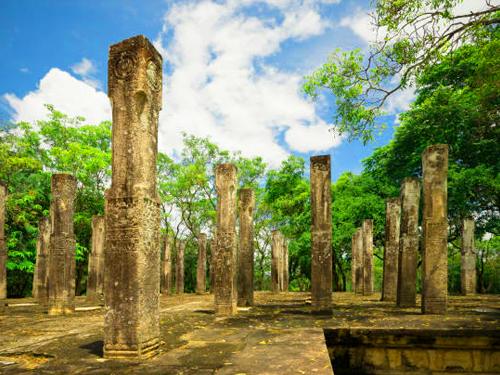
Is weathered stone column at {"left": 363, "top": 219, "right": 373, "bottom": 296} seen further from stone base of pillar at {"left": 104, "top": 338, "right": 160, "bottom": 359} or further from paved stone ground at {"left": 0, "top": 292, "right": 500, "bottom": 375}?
stone base of pillar at {"left": 104, "top": 338, "right": 160, "bottom": 359}

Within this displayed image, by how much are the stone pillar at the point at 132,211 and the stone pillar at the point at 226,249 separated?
456 centimetres

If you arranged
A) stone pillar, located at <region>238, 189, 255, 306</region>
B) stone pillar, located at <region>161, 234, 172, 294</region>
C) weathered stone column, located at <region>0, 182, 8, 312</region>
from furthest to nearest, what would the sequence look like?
stone pillar, located at <region>161, 234, 172, 294</region>
stone pillar, located at <region>238, 189, 255, 306</region>
weathered stone column, located at <region>0, 182, 8, 312</region>

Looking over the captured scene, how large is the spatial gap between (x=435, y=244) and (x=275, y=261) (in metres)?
12.7

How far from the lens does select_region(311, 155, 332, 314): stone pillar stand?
9.22 meters

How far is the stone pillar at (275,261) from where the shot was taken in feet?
68.4

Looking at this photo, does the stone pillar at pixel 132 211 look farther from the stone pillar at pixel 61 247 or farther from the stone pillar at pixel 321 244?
the stone pillar at pixel 61 247

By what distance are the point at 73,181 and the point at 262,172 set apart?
23041 millimetres

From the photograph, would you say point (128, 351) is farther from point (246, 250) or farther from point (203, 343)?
point (246, 250)

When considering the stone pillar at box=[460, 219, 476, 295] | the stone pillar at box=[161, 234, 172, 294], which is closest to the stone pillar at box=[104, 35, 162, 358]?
the stone pillar at box=[161, 234, 172, 294]

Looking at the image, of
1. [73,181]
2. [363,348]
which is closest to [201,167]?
[73,181]

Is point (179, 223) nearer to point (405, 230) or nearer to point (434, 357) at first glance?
point (405, 230)

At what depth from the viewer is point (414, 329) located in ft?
22.2

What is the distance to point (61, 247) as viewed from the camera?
10.5 m

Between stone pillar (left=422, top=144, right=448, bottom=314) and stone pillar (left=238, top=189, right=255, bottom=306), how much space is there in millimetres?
4953
